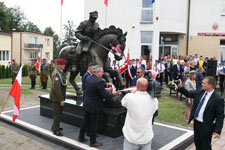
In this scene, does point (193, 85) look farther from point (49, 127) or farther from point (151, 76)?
point (49, 127)

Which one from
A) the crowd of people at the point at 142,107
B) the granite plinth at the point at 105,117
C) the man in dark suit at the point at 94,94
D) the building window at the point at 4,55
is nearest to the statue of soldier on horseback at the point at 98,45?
the granite plinth at the point at 105,117

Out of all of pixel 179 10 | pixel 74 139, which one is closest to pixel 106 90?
pixel 74 139

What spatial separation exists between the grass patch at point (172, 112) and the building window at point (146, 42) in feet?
30.3

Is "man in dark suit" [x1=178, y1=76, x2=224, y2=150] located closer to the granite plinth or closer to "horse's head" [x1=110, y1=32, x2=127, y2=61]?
the granite plinth

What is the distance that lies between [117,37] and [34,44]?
4200 cm

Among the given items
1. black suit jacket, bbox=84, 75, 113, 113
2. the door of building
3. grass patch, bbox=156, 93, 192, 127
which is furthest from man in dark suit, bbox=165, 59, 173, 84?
black suit jacket, bbox=84, 75, 113, 113

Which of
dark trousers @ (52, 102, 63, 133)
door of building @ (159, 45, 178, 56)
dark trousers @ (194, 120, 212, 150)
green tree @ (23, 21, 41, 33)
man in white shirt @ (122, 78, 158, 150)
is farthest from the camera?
green tree @ (23, 21, 41, 33)

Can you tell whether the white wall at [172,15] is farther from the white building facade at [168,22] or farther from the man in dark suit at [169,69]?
the man in dark suit at [169,69]

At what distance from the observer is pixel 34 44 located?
45.3 m

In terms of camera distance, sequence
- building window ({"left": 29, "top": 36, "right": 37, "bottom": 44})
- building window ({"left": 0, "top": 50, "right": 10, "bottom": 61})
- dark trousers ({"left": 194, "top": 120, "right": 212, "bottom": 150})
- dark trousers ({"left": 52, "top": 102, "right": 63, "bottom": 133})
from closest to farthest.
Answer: dark trousers ({"left": 194, "top": 120, "right": 212, "bottom": 150}) → dark trousers ({"left": 52, "top": 102, "right": 63, "bottom": 133}) → building window ({"left": 0, "top": 50, "right": 10, "bottom": 61}) → building window ({"left": 29, "top": 36, "right": 37, "bottom": 44})

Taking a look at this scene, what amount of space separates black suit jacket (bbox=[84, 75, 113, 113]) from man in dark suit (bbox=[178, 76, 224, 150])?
1898mm

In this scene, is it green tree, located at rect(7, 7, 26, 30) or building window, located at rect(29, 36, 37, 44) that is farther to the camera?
green tree, located at rect(7, 7, 26, 30)

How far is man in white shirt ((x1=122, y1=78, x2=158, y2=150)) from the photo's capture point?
11.6 feet

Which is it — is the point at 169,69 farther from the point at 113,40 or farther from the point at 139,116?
the point at 139,116
